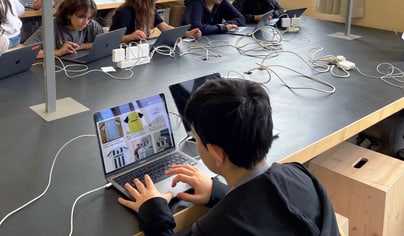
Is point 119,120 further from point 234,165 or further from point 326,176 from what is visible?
point 326,176

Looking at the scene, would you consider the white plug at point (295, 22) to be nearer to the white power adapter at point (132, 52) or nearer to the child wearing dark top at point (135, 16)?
the child wearing dark top at point (135, 16)

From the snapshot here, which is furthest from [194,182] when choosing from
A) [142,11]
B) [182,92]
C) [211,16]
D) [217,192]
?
[211,16]

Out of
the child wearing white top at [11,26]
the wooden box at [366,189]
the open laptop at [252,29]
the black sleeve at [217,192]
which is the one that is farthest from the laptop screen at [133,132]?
the open laptop at [252,29]

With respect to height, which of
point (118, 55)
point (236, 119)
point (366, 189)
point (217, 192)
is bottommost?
point (366, 189)

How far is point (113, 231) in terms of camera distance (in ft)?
3.36

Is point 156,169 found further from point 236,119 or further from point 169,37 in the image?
point 169,37

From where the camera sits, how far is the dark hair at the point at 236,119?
1.00m

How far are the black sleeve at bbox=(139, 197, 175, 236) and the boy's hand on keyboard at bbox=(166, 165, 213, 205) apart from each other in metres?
0.09

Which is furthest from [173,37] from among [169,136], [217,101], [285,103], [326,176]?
[217,101]

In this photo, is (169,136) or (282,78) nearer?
(169,136)

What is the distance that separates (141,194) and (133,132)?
0.19 meters

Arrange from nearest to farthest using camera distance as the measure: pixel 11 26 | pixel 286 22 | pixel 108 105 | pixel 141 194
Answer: pixel 141 194
pixel 108 105
pixel 11 26
pixel 286 22

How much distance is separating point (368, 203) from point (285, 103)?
485 millimetres

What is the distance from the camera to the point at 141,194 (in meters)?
1.11
